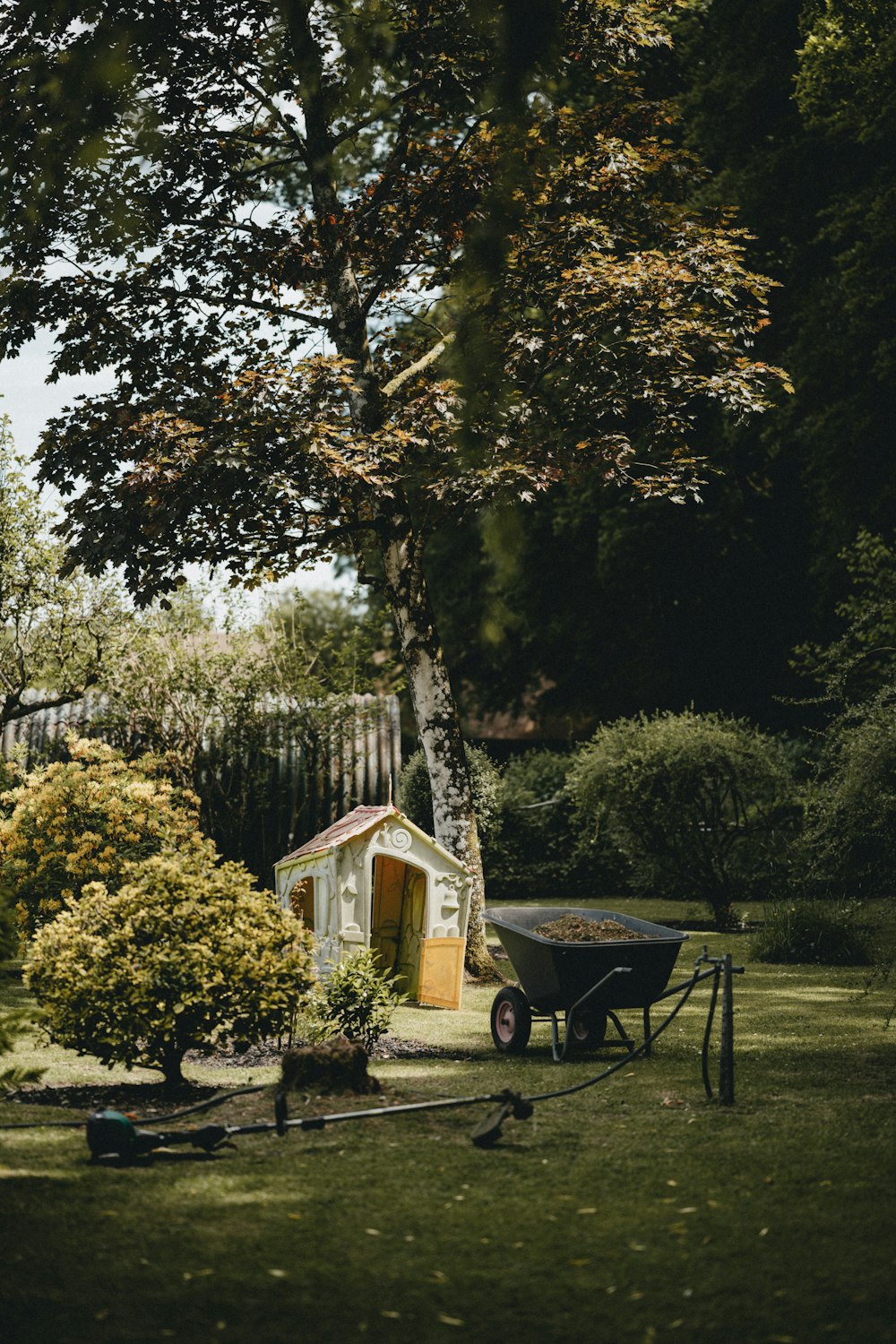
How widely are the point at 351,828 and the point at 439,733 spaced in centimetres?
196

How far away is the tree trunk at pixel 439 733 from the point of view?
37.1 ft

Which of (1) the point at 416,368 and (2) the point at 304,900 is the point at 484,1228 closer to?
(2) the point at 304,900

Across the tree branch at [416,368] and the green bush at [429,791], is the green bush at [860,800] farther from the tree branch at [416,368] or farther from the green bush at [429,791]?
the green bush at [429,791]

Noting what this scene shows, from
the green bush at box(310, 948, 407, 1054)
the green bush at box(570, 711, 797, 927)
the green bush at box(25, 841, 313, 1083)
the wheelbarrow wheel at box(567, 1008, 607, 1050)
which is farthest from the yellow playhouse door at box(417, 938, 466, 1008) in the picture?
the green bush at box(570, 711, 797, 927)

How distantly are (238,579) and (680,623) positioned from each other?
42.0 feet

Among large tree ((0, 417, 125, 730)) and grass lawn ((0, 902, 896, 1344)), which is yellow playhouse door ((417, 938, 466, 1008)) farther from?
large tree ((0, 417, 125, 730))

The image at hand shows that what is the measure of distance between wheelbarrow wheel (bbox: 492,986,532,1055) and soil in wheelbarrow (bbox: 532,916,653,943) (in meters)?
0.43

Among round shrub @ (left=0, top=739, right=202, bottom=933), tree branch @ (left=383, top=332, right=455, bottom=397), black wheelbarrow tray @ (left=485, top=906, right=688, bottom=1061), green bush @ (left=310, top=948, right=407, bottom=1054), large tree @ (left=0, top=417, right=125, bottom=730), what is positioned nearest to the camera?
black wheelbarrow tray @ (left=485, top=906, right=688, bottom=1061)

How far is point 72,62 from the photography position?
→ 2428 mm

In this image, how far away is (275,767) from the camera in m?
16.8

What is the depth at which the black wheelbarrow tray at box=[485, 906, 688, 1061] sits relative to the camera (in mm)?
6984

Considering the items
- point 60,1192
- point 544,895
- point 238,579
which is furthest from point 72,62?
point 544,895

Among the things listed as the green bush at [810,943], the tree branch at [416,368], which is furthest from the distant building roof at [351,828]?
the green bush at [810,943]

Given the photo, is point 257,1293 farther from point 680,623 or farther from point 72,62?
point 680,623
